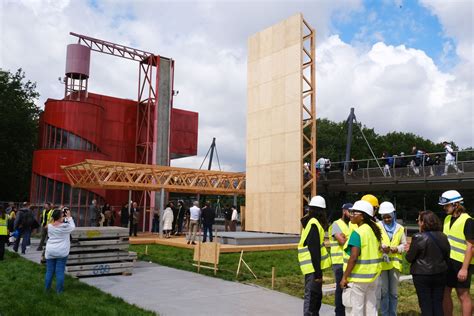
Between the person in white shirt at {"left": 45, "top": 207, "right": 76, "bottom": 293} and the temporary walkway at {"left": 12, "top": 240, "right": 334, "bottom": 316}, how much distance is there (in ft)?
3.59

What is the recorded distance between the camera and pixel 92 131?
2984 centimetres

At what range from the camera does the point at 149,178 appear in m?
26.1

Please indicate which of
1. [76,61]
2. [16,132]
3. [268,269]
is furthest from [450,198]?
[16,132]

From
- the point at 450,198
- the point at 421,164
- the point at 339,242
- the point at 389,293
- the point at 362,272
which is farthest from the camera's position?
the point at 421,164

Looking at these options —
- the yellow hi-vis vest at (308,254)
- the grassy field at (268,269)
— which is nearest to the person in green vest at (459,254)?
the yellow hi-vis vest at (308,254)

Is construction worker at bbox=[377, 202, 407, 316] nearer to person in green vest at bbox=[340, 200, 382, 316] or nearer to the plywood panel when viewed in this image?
person in green vest at bbox=[340, 200, 382, 316]

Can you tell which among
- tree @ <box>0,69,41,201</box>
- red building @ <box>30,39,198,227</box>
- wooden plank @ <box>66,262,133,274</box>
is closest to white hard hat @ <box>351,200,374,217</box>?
wooden plank @ <box>66,262,133,274</box>

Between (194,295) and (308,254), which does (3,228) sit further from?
(308,254)

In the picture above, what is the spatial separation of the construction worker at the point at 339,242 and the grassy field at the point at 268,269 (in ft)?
6.02

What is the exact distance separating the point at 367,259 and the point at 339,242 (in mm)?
963

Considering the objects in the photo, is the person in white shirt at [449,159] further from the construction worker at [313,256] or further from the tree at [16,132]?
the tree at [16,132]

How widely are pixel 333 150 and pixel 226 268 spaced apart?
51.0m

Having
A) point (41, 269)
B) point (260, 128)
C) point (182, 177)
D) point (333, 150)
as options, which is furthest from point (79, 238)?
point (333, 150)

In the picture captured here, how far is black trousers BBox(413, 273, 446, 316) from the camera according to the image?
212 inches
